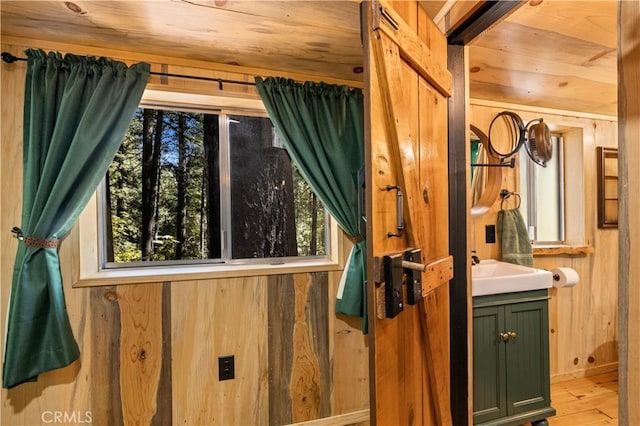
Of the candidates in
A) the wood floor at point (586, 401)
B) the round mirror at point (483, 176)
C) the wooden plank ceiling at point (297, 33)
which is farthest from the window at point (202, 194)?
the wood floor at point (586, 401)

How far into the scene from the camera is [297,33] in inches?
51.1

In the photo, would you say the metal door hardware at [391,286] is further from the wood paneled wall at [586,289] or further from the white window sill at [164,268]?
the wood paneled wall at [586,289]

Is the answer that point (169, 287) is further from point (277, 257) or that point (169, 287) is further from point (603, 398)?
point (603, 398)

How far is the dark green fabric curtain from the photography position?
1245 millimetres

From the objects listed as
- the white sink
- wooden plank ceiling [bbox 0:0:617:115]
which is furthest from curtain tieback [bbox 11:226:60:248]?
the white sink

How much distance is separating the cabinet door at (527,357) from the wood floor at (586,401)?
37 centimetres

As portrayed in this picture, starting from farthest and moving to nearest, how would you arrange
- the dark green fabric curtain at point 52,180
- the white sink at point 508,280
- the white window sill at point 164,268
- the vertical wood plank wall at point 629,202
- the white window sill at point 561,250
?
the white window sill at point 561,250, the white sink at point 508,280, the white window sill at point 164,268, the dark green fabric curtain at point 52,180, the vertical wood plank wall at point 629,202

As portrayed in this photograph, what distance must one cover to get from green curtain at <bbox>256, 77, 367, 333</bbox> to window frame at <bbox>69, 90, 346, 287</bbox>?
0.12 meters

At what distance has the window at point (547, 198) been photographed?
221cm

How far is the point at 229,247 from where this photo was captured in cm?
167

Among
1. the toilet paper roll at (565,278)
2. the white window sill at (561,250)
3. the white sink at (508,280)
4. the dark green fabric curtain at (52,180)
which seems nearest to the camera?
the dark green fabric curtain at (52,180)

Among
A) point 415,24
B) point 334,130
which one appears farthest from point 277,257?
point 415,24

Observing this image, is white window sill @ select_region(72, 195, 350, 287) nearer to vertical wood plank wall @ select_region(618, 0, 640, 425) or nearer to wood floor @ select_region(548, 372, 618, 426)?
vertical wood plank wall @ select_region(618, 0, 640, 425)

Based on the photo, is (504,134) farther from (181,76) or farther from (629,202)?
(181,76)
